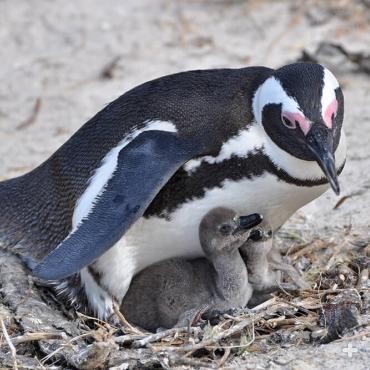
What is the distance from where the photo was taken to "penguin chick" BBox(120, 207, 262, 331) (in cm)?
412

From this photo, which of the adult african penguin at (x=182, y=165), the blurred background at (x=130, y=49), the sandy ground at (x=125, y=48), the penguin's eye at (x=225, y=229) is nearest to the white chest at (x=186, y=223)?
the adult african penguin at (x=182, y=165)

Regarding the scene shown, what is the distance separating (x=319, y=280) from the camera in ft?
14.5

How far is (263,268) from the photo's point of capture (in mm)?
4332

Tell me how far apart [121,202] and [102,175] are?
0.23 meters

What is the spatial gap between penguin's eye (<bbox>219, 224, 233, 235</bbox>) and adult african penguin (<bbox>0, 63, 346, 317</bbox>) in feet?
0.37

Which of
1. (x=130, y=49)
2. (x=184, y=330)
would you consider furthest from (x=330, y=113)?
(x=130, y=49)

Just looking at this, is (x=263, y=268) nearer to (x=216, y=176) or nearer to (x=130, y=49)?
(x=216, y=176)

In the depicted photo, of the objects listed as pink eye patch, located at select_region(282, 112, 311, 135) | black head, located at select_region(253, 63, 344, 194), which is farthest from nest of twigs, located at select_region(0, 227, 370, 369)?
pink eye patch, located at select_region(282, 112, 311, 135)

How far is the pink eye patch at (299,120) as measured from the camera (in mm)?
3931

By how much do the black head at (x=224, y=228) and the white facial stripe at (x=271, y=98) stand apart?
354mm

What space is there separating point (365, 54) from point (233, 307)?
2715mm

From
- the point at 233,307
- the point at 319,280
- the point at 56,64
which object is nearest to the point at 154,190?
the point at 233,307

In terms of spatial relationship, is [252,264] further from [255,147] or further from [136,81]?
[136,81]

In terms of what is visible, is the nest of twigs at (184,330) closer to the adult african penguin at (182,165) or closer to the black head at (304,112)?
the adult african penguin at (182,165)
